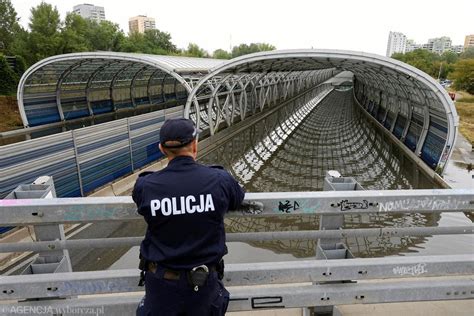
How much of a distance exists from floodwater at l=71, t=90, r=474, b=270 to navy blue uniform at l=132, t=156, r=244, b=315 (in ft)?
11.5

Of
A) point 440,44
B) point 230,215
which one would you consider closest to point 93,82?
point 230,215

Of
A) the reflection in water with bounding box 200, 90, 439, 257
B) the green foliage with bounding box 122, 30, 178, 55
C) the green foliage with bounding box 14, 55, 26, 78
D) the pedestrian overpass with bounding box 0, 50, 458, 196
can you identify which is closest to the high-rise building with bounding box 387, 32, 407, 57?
the green foliage with bounding box 122, 30, 178, 55

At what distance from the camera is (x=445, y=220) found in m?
8.93

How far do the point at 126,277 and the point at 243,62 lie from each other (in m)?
13.1

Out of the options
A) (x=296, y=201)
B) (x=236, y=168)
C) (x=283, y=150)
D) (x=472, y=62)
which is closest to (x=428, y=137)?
(x=283, y=150)

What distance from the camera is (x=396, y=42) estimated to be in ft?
606

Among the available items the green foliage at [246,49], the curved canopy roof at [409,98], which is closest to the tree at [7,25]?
the curved canopy roof at [409,98]

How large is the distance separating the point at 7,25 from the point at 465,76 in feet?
212

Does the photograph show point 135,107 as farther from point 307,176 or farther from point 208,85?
point 307,176

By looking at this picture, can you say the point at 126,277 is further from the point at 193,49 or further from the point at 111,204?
the point at 193,49

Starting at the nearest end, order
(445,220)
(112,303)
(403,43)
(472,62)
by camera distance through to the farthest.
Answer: (112,303), (445,220), (472,62), (403,43)

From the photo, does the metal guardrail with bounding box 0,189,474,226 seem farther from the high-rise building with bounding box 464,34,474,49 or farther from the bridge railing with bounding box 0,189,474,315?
the high-rise building with bounding box 464,34,474,49

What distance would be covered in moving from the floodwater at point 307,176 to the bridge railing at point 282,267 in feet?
10.2

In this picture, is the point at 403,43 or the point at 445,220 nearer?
the point at 445,220
